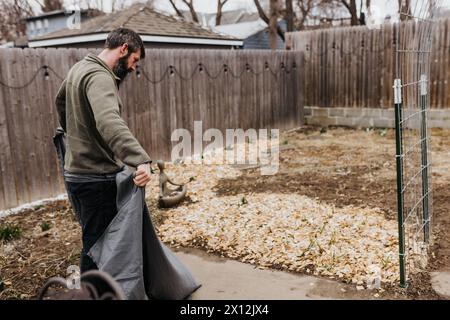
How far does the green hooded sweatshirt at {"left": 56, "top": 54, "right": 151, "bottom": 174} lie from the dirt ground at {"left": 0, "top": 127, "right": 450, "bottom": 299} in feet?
4.84

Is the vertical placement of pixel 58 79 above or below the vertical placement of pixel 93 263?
above

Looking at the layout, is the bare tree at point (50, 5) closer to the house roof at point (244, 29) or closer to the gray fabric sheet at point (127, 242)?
the house roof at point (244, 29)

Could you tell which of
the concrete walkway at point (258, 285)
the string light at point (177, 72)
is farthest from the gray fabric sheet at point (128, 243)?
the string light at point (177, 72)

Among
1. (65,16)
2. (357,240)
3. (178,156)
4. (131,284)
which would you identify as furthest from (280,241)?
(65,16)

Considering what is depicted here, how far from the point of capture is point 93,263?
317 centimetres

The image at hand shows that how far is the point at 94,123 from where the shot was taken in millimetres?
3004

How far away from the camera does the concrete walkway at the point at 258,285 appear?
11.9 feet

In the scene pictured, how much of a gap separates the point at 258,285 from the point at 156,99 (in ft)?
16.3

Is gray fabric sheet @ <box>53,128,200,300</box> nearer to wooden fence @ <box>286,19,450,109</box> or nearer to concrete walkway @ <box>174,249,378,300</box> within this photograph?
concrete walkway @ <box>174,249,378,300</box>

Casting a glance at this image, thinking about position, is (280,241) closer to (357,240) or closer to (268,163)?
(357,240)

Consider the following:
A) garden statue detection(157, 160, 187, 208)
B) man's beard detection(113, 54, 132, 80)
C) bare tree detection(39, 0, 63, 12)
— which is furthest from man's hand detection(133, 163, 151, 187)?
bare tree detection(39, 0, 63, 12)

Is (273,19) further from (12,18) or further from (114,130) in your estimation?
(114,130)

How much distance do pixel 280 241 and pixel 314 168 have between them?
11.0 feet

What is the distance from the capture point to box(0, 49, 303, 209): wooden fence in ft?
19.5
